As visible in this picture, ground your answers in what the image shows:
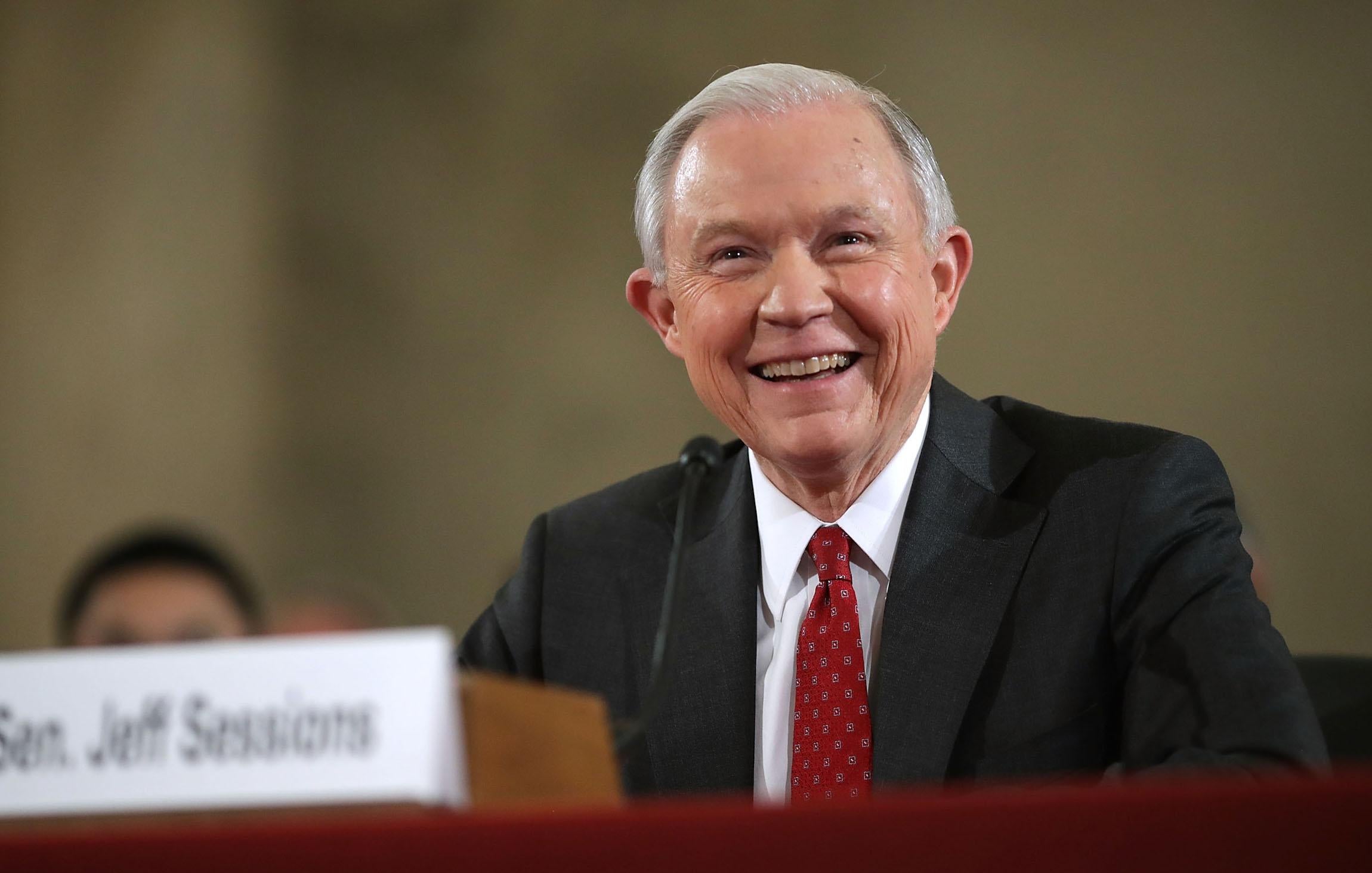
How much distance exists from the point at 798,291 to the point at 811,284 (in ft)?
0.06

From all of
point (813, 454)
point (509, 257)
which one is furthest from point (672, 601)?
point (509, 257)

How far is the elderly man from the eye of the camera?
1.56m

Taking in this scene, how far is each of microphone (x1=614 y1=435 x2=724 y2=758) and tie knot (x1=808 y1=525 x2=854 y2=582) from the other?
0.90 feet

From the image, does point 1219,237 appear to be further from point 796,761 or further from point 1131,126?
point 796,761

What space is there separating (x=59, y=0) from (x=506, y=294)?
1.86 metres

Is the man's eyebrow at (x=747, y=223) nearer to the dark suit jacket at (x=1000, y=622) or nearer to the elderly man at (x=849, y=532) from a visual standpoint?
the elderly man at (x=849, y=532)

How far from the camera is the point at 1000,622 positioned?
161 centimetres

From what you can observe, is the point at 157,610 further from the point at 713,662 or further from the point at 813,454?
the point at 813,454

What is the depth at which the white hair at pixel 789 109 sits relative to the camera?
1.83 m

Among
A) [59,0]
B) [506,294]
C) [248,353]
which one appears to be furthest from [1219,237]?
[59,0]

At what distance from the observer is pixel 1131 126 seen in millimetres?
4508

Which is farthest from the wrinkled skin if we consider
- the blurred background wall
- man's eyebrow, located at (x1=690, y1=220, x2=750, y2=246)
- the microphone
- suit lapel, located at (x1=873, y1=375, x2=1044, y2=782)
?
the blurred background wall

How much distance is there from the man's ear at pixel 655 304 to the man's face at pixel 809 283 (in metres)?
0.14

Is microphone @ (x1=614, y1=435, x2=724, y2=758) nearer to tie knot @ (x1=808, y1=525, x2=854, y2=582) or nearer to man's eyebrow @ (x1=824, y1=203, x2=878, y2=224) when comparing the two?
tie knot @ (x1=808, y1=525, x2=854, y2=582)
